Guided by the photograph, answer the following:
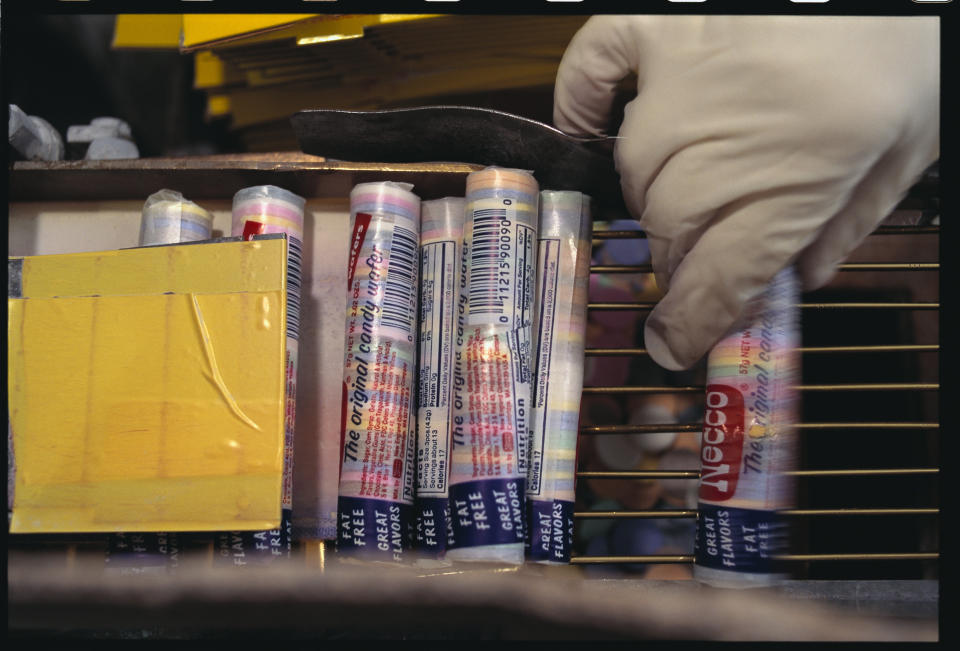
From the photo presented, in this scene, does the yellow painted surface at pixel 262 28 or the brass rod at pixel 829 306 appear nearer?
the brass rod at pixel 829 306

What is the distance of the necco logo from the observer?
2.18ft

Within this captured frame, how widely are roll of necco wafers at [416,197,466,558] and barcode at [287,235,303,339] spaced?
0.13 metres

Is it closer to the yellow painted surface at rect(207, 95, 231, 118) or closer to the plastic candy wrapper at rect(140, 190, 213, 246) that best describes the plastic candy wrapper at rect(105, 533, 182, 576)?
the plastic candy wrapper at rect(140, 190, 213, 246)

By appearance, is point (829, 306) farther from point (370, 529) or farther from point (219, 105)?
point (219, 105)

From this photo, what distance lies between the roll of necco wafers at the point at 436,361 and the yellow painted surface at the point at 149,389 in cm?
15

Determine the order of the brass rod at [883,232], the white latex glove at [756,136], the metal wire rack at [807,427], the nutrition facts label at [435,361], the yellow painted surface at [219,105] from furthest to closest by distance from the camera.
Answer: the yellow painted surface at [219,105] < the brass rod at [883,232] < the nutrition facts label at [435,361] < the white latex glove at [756,136] < the metal wire rack at [807,427]

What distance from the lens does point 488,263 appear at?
701 mm

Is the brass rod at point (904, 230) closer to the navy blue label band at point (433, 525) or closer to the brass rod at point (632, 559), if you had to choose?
the brass rod at point (632, 559)

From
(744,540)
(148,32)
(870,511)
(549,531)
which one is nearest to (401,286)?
(549,531)

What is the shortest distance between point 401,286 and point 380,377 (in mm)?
99

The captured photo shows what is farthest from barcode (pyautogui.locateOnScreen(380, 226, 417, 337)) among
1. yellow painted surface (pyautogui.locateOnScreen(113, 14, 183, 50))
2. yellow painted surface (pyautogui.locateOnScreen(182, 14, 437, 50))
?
yellow painted surface (pyautogui.locateOnScreen(113, 14, 183, 50))

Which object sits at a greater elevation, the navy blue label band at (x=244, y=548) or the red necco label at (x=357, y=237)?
the red necco label at (x=357, y=237)

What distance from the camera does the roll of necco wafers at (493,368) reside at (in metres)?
0.65

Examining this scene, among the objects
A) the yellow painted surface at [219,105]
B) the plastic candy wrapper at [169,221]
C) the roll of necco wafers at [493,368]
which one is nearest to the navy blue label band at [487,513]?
the roll of necco wafers at [493,368]
